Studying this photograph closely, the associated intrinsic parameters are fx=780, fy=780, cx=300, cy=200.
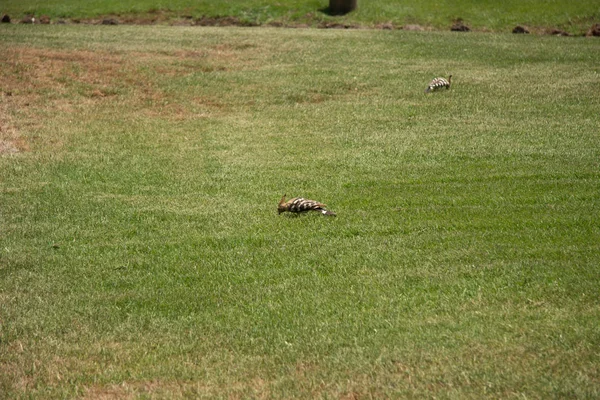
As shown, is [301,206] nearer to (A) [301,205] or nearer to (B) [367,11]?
(A) [301,205]

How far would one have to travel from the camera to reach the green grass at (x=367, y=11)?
99.0 feet

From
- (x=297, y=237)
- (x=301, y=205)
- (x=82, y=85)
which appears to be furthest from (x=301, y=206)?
(x=82, y=85)

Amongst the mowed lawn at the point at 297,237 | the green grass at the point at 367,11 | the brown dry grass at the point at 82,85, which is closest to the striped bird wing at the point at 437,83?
the mowed lawn at the point at 297,237

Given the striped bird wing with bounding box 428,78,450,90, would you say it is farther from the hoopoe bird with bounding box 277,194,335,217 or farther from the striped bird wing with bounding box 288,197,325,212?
the striped bird wing with bounding box 288,197,325,212

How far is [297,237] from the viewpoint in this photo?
387 inches

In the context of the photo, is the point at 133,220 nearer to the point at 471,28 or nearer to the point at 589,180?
the point at 589,180

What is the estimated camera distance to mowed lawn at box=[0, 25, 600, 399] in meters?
6.54

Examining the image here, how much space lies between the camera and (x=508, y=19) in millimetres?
30453

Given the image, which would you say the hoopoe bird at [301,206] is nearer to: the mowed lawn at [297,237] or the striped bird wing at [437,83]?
the mowed lawn at [297,237]

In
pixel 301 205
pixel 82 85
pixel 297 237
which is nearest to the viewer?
pixel 297 237

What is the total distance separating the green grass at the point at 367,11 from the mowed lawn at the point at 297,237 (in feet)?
32.0

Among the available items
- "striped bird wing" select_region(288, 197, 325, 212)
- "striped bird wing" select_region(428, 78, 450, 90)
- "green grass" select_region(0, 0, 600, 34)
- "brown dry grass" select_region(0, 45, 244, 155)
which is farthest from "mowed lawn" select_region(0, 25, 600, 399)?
"green grass" select_region(0, 0, 600, 34)

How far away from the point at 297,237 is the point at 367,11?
80.8ft

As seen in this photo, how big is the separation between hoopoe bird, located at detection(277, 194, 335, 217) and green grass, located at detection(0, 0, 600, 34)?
2120cm
